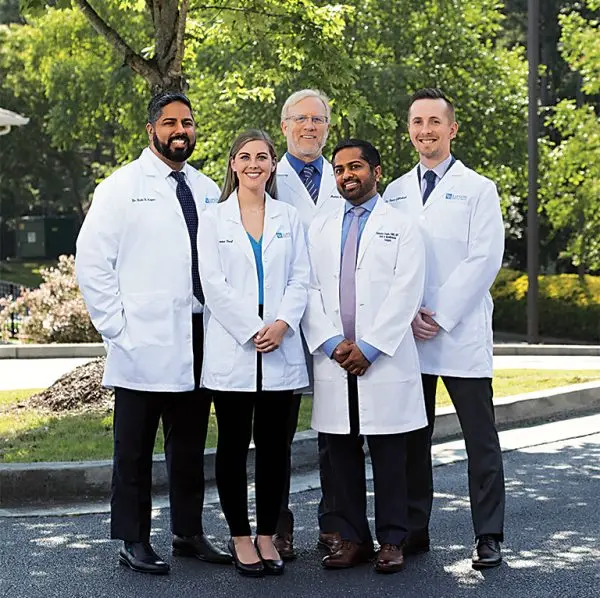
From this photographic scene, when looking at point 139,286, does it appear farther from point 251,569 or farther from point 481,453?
point 481,453

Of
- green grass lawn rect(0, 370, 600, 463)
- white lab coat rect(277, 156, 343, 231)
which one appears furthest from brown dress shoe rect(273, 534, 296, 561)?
green grass lawn rect(0, 370, 600, 463)

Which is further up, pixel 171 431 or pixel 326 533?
pixel 171 431

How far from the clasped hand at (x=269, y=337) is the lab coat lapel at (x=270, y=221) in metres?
0.38

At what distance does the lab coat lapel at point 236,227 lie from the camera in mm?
6113

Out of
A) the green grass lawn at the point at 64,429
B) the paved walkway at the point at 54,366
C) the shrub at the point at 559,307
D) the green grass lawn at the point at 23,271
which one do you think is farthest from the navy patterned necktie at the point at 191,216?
the green grass lawn at the point at 23,271

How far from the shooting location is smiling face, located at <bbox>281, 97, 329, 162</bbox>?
21.8 feet

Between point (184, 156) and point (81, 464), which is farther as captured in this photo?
point (81, 464)

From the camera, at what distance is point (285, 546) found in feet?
21.1

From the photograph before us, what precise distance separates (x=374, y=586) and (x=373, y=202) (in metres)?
1.77

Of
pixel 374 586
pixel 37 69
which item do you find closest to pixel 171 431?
pixel 374 586

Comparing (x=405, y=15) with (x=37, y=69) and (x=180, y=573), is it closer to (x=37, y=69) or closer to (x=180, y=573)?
(x=37, y=69)

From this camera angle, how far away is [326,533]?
6543mm

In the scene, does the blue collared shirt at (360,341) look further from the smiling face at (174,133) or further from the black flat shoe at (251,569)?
the black flat shoe at (251,569)

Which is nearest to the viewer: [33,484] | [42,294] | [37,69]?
[33,484]
